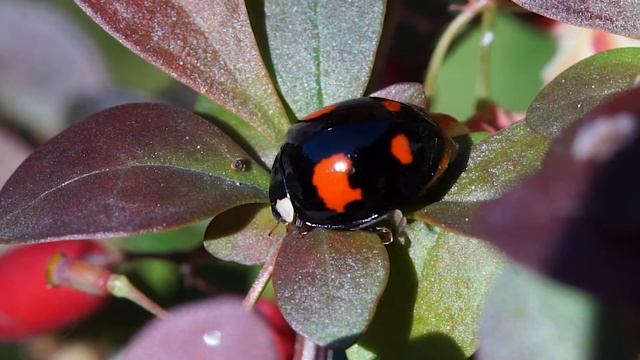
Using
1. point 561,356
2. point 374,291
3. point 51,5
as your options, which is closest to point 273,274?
point 374,291

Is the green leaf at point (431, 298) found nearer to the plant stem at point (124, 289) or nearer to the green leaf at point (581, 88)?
the green leaf at point (581, 88)

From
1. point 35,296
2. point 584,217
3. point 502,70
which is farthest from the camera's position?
point 502,70

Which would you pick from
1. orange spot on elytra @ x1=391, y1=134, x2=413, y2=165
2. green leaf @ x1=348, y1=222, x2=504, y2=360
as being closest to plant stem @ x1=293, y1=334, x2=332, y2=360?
green leaf @ x1=348, y1=222, x2=504, y2=360

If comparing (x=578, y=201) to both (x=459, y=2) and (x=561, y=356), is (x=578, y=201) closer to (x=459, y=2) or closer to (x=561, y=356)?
(x=561, y=356)

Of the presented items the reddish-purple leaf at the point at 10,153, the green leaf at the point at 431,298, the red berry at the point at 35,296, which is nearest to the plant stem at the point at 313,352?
the green leaf at the point at 431,298

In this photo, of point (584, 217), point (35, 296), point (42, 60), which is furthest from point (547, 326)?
point (42, 60)

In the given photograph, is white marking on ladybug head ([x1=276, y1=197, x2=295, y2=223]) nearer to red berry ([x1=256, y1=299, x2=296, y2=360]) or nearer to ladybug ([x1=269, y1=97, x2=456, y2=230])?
ladybug ([x1=269, y1=97, x2=456, y2=230])

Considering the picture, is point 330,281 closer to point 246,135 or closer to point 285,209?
point 285,209
